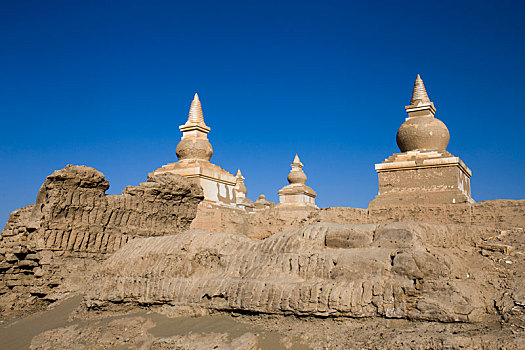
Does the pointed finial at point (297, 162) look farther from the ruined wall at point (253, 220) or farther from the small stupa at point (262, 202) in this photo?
the small stupa at point (262, 202)

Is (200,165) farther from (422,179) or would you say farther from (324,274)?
(324,274)

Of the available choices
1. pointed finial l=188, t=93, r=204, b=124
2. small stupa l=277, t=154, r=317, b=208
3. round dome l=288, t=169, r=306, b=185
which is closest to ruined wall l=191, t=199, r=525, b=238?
pointed finial l=188, t=93, r=204, b=124

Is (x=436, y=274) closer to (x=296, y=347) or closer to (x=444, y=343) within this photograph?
(x=444, y=343)

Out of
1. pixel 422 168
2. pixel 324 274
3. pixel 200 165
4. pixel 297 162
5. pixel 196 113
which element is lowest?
pixel 324 274

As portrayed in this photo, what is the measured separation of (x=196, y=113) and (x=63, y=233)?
7.64 metres

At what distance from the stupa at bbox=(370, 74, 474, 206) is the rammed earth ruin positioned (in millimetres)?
25

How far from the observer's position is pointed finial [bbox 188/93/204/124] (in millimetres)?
14758

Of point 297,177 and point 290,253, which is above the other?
point 297,177

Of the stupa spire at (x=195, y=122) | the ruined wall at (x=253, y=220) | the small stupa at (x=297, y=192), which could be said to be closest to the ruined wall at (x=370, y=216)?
the ruined wall at (x=253, y=220)

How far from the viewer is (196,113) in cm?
1483

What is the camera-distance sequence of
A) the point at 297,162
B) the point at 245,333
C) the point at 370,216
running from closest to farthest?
the point at 245,333, the point at 370,216, the point at 297,162

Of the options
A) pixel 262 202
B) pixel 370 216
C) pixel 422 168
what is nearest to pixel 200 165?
pixel 370 216

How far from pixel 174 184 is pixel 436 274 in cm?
566

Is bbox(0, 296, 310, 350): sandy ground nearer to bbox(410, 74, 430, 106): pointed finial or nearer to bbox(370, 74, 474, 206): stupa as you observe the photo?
bbox(370, 74, 474, 206): stupa
